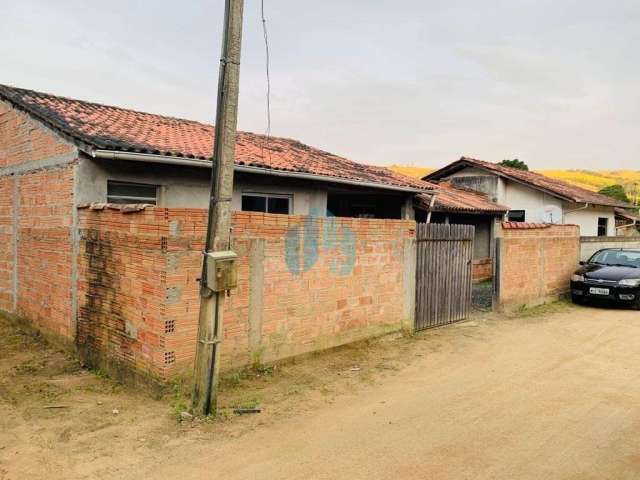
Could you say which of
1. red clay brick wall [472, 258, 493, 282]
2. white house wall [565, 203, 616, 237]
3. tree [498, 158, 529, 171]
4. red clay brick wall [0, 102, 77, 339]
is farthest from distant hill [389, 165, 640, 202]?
red clay brick wall [0, 102, 77, 339]

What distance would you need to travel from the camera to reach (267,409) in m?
5.15

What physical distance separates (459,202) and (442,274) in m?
8.09

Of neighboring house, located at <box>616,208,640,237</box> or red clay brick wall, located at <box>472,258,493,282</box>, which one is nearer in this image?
red clay brick wall, located at <box>472,258,493,282</box>

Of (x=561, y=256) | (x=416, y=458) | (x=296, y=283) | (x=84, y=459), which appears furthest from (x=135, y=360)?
(x=561, y=256)

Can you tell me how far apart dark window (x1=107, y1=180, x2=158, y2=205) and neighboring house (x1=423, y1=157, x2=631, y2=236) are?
1546cm

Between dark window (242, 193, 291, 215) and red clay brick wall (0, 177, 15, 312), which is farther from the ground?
dark window (242, 193, 291, 215)

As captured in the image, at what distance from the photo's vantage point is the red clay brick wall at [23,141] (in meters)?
7.91

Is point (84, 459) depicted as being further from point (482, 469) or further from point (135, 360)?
point (482, 469)

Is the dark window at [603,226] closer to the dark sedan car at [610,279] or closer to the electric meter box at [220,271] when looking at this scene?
the dark sedan car at [610,279]

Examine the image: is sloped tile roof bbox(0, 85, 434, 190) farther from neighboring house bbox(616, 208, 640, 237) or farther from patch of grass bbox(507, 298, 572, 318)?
neighboring house bbox(616, 208, 640, 237)

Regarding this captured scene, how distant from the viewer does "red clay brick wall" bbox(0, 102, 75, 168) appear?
7914 mm

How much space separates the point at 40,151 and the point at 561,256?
40.4ft

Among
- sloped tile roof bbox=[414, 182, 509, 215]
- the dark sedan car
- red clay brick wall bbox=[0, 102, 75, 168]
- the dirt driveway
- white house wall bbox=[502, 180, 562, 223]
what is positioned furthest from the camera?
white house wall bbox=[502, 180, 562, 223]

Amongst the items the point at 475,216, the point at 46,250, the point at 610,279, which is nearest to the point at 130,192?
the point at 46,250
